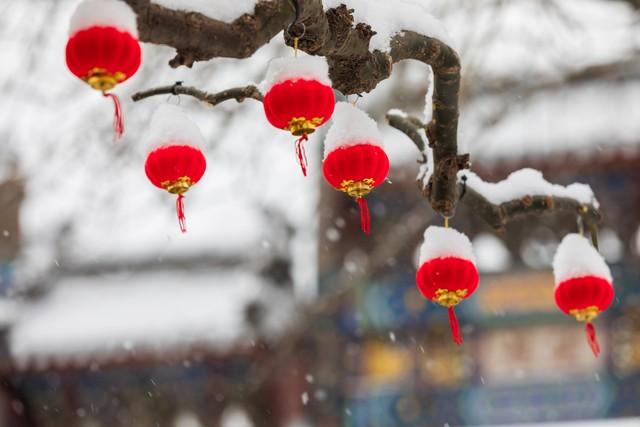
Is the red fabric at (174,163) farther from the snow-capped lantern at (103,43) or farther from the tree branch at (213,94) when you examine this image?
the snow-capped lantern at (103,43)

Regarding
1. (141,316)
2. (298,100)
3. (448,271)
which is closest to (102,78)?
(298,100)

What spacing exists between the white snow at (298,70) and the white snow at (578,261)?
123 cm

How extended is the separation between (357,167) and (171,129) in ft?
1.80

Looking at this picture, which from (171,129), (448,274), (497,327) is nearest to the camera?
(171,129)

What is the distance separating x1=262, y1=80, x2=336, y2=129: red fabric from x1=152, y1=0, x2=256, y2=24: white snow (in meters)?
0.31

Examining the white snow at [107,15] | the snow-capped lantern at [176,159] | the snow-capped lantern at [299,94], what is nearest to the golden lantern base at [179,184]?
the snow-capped lantern at [176,159]

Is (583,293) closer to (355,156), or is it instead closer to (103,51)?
(355,156)

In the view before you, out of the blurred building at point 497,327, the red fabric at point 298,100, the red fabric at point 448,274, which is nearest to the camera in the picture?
the red fabric at point 298,100

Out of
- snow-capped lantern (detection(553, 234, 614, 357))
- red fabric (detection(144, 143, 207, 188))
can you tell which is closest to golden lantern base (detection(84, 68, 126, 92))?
red fabric (detection(144, 143, 207, 188))

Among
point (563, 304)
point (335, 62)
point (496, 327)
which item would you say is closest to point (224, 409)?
point (496, 327)

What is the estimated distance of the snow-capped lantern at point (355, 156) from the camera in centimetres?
291

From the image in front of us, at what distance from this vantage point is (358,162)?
114 inches

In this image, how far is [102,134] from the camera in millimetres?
7492

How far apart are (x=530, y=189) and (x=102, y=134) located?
4.67 m
